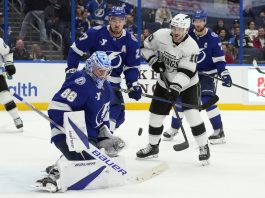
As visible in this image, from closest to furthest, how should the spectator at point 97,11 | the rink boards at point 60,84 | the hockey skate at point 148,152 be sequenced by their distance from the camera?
1. the hockey skate at point 148,152
2. the rink boards at point 60,84
3. the spectator at point 97,11

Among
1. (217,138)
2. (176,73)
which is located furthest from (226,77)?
(176,73)

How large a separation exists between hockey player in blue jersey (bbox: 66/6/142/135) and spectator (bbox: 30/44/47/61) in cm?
421

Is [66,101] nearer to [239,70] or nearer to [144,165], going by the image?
[144,165]

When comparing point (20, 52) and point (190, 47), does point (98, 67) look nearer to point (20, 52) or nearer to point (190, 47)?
point (190, 47)

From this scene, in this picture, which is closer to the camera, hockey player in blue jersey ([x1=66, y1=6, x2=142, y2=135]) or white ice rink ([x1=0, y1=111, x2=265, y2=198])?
white ice rink ([x1=0, y1=111, x2=265, y2=198])

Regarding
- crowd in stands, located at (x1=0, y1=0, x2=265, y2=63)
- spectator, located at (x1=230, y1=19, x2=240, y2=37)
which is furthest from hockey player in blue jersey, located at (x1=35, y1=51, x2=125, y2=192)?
spectator, located at (x1=230, y1=19, x2=240, y2=37)

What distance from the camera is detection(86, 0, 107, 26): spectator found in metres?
10.1

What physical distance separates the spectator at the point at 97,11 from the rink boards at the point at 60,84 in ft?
3.66

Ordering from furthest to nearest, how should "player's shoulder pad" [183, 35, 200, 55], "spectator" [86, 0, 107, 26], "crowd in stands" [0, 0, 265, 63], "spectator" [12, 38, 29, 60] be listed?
"spectator" [86, 0, 107, 26] < "crowd in stands" [0, 0, 265, 63] < "spectator" [12, 38, 29, 60] < "player's shoulder pad" [183, 35, 200, 55]

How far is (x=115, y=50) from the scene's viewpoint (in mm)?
5152

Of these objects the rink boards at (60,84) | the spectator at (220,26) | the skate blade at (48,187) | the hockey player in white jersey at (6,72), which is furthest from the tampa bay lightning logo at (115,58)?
the spectator at (220,26)

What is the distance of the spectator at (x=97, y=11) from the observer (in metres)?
10.1

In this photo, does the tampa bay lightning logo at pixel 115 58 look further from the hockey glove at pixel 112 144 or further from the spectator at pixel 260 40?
the spectator at pixel 260 40

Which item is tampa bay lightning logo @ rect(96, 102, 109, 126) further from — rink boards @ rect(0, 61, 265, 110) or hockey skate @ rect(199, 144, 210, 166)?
rink boards @ rect(0, 61, 265, 110)
